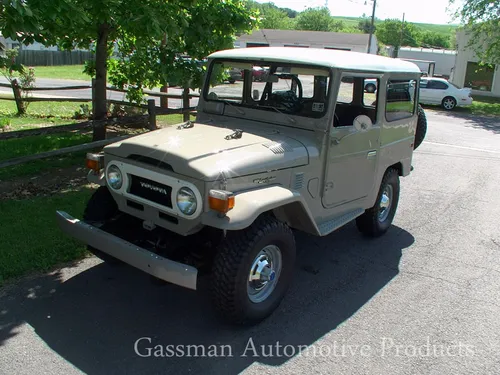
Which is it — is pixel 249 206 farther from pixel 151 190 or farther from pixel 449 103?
pixel 449 103

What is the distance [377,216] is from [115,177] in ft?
10.2

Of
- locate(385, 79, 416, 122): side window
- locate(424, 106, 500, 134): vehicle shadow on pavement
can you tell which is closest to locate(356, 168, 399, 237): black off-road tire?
locate(385, 79, 416, 122): side window

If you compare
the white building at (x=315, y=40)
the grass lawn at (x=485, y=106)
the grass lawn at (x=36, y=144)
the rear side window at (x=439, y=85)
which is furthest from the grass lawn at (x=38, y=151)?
the white building at (x=315, y=40)

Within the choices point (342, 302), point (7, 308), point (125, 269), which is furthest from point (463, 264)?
point (7, 308)

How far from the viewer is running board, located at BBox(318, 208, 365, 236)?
4457mm

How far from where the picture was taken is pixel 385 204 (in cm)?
588

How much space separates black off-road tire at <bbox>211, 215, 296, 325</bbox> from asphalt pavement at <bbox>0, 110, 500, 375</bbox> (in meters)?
0.20

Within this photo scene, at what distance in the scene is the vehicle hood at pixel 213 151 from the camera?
362cm

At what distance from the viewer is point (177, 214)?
368 cm

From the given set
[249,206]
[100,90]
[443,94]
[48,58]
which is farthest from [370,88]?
[48,58]

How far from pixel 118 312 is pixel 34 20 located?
300cm

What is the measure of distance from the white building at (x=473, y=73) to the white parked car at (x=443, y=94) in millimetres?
8559

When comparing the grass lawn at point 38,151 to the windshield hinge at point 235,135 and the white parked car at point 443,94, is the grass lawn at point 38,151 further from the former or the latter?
the white parked car at point 443,94

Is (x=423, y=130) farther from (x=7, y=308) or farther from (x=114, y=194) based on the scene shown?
(x=7, y=308)
